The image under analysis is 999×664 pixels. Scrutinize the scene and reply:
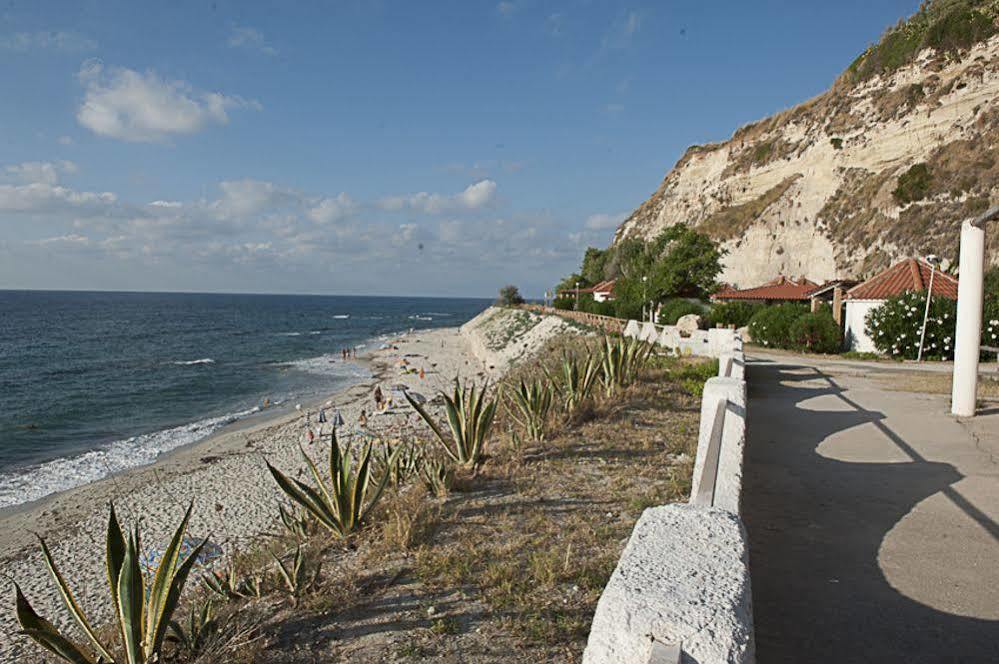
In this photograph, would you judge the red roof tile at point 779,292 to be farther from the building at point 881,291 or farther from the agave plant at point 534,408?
the agave plant at point 534,408

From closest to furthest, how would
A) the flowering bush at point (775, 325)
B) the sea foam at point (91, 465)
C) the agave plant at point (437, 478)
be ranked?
1. the agave plant at point (437, 478)
2. the sea foam at point (91, 465)
3. the flowering bush at point (775, 325)

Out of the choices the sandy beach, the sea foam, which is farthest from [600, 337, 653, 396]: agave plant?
the sea foam

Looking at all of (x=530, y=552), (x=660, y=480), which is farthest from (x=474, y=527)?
(x=660, y=480)

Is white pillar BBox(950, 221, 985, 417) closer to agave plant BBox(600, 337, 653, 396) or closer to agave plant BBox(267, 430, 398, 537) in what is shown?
agave plant BBox(600, 337, 653, 396)

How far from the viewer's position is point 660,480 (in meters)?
5.21

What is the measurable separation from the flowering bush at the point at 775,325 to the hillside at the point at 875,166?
31.8 ft

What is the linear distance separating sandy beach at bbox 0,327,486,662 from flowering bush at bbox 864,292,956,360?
13942mm

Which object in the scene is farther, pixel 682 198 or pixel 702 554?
pixel 682 198

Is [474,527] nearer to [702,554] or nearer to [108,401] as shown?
[702,554]

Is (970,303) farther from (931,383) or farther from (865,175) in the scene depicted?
(865,175)

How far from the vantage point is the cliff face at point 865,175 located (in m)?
30.4

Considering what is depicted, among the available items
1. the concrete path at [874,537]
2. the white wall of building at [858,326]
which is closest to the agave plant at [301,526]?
the concrete path at [874,537]

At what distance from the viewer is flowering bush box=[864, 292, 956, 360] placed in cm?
1617

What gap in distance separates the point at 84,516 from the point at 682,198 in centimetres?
5470
